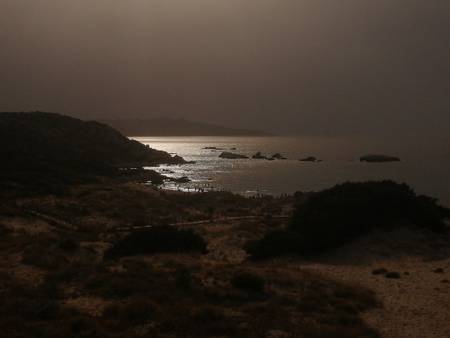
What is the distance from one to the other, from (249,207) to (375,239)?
100 ft

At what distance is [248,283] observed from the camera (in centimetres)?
2038

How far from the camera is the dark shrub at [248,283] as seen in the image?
798 inches

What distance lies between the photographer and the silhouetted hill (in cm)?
7275

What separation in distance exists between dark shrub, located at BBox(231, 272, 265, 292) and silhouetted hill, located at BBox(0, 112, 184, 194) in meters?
47.3

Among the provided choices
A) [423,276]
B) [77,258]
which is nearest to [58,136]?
[77,258]

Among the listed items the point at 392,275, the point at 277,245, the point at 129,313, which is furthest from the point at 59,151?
the point at 129,313

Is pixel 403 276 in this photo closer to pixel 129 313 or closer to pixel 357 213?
pixel 357 213

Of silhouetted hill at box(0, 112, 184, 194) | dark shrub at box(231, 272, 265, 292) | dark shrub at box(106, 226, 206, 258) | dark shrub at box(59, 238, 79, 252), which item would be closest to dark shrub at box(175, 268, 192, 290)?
dark shrub at box(231, 272, 265, 292)

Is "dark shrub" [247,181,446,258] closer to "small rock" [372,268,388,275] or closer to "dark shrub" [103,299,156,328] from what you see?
"small rock" [372,268,388,275]

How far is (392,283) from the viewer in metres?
23.0

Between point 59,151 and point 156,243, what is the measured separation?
3621 inches

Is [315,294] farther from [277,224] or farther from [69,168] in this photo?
Answer: [69,168]

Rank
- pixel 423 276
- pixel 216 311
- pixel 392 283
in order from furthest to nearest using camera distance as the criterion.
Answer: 1. pixel 423 276
2. pixel 392 283
3. pixel 216 311

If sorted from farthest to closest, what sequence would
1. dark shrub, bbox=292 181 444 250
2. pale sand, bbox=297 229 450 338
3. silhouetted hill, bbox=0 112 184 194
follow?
silhouetted hill, bbox=0 112 184 194 < dark shrub, bbox=292 181 444 250 < pale sand, bbox=297 229 450 338
